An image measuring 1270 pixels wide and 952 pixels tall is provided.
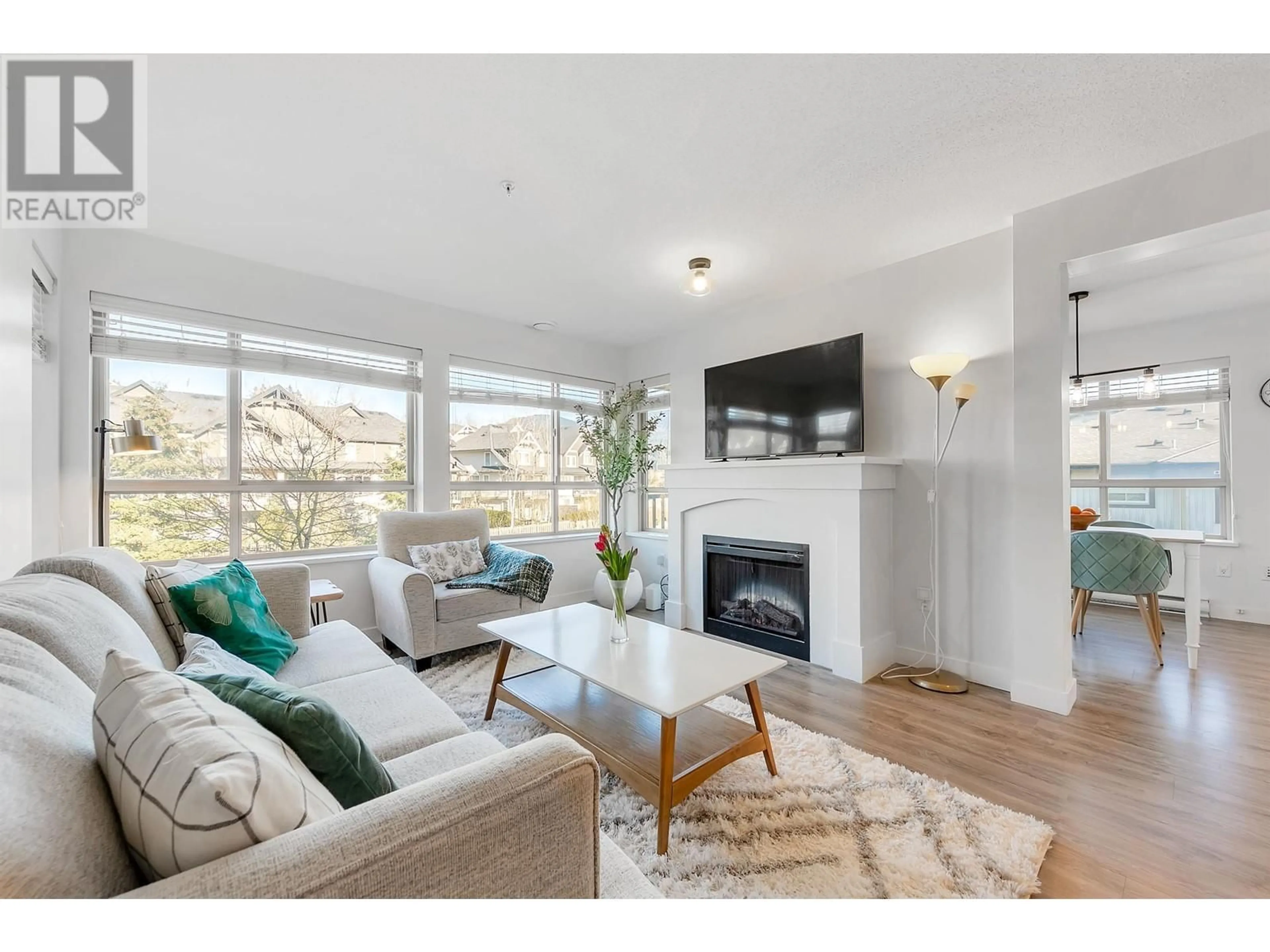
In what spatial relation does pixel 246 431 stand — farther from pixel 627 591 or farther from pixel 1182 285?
pixel 1182 285

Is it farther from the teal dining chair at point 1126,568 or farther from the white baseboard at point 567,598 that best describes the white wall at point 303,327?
the teal dining chair at point 1126,568

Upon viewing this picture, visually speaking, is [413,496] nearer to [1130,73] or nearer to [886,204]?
[886,204]

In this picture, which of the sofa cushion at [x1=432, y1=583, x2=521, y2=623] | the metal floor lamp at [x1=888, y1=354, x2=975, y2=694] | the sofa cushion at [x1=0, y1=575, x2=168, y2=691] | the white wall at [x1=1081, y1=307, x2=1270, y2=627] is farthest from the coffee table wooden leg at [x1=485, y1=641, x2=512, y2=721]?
the white wall at [x1=1081, y1=307, x2=1270, y2=627]

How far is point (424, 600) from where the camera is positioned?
2846 millimetres

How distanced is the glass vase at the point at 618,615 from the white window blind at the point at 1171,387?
4.90 meters

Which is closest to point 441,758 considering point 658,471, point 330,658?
point 330,658

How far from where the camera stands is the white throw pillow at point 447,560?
10.8ft

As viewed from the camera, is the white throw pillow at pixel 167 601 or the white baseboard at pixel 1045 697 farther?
the white baseboard at pixel 1045 697

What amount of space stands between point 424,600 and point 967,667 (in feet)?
10.0

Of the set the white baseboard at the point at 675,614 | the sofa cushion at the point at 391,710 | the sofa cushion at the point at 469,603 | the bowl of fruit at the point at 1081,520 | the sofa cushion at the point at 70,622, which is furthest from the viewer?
the white baseboard at the point at 675,614

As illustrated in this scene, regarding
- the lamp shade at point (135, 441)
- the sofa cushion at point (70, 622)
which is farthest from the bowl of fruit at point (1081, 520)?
the lamp shade at point (135, 441)

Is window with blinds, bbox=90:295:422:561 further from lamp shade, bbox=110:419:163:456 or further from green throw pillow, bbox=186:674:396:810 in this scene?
green throw pillow, bbox=186:674:396:810

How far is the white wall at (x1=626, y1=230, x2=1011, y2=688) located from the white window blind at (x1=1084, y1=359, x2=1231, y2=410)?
2.74 metres
